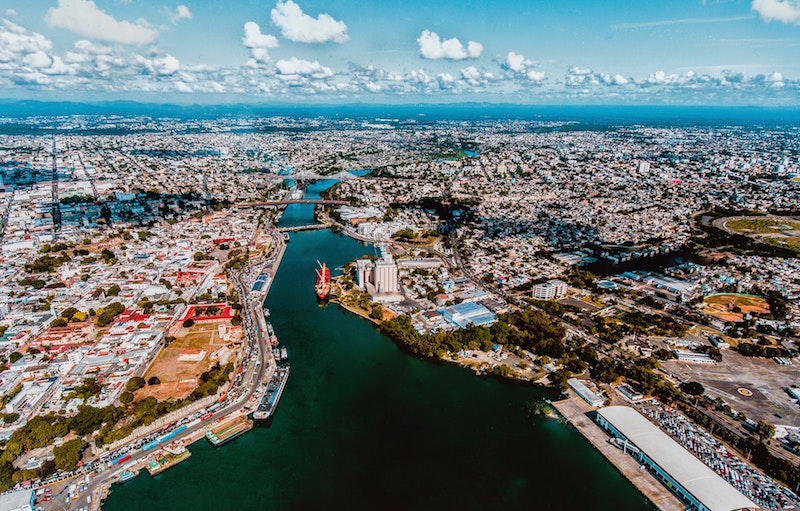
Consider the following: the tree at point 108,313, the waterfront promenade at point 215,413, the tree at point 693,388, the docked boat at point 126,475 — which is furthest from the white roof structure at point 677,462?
the tree at point 108,313

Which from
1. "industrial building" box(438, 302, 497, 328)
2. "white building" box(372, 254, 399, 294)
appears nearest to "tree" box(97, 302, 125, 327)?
"white building" box(372, 254, 399, 294)

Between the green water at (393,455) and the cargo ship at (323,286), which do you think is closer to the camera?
the green water at (393,455)

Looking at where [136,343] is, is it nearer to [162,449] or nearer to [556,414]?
[162,449]

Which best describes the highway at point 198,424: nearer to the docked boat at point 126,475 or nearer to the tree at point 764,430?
the docked boat at point 126,475

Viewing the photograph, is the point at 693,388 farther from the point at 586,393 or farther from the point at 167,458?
the point at 167,458

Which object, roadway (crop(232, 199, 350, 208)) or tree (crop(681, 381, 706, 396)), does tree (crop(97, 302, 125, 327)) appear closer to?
roadway (crop(232, 199, 350, 208))

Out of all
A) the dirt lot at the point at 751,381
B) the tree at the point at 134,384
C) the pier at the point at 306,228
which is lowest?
the dirt lot at the point at 751,381

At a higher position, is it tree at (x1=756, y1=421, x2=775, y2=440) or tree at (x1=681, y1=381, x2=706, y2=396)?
tree at (x1=681, y1=381, x2=706, y2=396)
